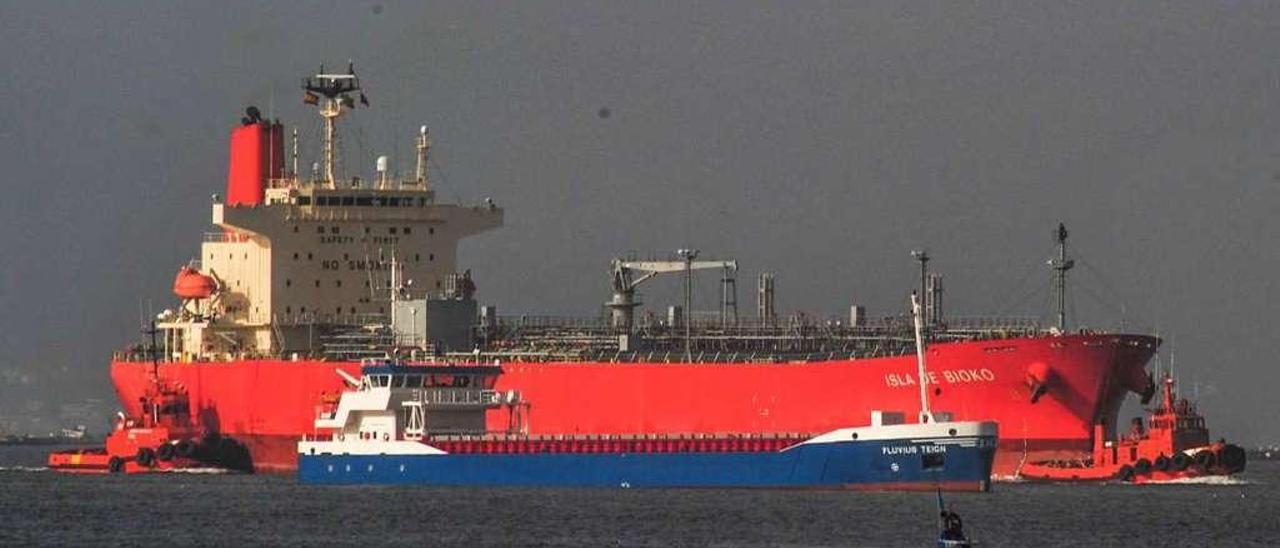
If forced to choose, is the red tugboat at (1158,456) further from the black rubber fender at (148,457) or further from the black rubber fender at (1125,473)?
the black rubber fender at (148,457)

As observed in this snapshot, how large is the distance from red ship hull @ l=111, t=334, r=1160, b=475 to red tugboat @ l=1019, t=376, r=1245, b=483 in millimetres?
330

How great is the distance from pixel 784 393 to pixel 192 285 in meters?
19.0

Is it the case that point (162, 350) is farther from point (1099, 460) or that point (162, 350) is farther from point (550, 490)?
point (1099, 460)

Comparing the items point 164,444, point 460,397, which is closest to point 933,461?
point 460,397

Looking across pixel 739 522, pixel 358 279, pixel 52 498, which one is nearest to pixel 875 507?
pixel 739 522

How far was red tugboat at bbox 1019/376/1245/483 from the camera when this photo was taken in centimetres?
7444

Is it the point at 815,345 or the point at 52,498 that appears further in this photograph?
the point at 815,345

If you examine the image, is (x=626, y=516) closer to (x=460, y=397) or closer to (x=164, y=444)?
(x=460, y=397)

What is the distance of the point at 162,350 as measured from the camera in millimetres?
89938

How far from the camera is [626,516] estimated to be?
2498 inches

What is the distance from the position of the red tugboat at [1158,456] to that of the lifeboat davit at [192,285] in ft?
80.4

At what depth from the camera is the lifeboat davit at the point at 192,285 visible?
86.9 meters

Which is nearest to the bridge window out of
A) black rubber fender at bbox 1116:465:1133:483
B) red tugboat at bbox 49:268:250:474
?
black rubber fender at bbox 1116:465:1133:483

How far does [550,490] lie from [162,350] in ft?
70.0
